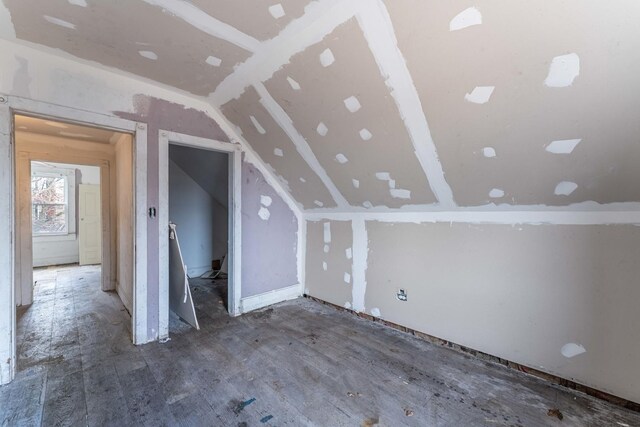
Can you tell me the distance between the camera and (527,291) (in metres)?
1.98

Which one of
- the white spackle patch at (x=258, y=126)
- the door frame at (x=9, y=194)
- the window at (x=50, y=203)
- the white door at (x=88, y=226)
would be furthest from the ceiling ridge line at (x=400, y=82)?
the window at (x=50, y=203)

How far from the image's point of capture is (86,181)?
6.18m

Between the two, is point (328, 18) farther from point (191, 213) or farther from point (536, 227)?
point (191, 213)

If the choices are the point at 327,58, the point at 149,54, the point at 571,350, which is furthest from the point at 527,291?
the point at 149,54

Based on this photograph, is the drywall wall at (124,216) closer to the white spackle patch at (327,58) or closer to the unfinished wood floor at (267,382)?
the unfinished wood floor at (267,382)

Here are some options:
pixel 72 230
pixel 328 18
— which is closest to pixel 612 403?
pixel 328 18

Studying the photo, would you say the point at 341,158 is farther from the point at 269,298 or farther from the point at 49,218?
the point at 49,218

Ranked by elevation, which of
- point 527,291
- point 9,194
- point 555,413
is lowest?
Answer: point 555,413

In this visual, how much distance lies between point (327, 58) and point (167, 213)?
1.92 m

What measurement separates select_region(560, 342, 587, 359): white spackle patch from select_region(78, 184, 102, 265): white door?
735 centimetres

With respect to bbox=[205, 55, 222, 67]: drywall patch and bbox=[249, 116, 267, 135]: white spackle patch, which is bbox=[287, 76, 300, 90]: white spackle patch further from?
bbox=[249, 116, 267, 135]: white spackle patch

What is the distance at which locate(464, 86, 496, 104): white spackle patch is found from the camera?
1467 millimetres

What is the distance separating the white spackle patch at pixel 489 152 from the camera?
1733 millimetres

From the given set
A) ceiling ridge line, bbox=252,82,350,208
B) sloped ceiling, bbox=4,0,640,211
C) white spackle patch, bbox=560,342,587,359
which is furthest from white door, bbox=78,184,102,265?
white spackle patch, bbox=560,342,587,359
